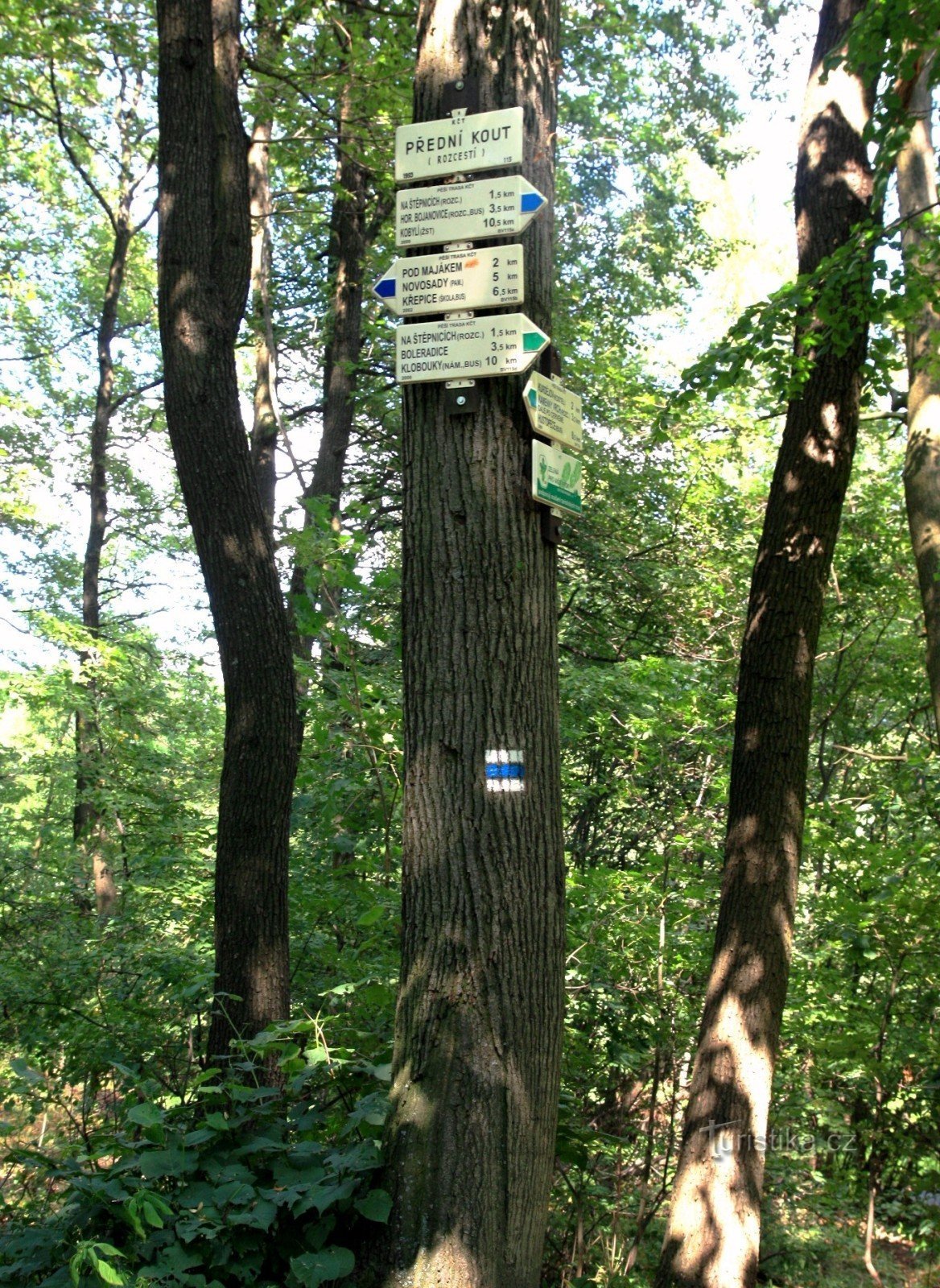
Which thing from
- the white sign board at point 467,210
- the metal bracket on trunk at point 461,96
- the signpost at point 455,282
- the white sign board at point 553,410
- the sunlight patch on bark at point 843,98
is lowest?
the white sign board at point 553,410

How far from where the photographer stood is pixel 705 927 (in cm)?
677

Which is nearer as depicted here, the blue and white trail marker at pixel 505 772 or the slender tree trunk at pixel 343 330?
the blue and white trail marker at pixel 505 772

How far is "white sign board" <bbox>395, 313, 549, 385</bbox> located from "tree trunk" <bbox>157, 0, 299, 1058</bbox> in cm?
241

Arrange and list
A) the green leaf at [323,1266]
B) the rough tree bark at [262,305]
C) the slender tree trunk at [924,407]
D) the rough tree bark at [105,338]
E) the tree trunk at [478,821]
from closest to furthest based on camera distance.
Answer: the green leaf at [323,1266]
the tree trunk at [478,821]
the slender tree trunk at [924,407]
the rough tree bark at [262,305]
the rough tree bark at [105,338]

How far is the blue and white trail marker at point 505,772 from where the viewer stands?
110 inches

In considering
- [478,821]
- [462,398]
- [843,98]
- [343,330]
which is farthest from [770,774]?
[343,330]

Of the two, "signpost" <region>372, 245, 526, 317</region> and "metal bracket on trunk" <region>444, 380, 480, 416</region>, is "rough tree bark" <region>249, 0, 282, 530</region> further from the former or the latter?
"metal bracket on trunk" <region>444, 380, 480, 416</region>

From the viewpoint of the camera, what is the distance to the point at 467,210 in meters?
3.03

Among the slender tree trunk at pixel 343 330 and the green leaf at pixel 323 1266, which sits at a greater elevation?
the slender tree trunk at pixel 343 330

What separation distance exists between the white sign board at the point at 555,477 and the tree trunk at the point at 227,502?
7.99 ft

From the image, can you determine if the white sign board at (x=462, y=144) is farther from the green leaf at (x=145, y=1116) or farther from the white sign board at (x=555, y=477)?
the green leaf at (x=145, y=1116)

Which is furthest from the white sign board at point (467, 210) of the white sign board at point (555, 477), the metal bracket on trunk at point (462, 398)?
the white sign board at point (555, 477)

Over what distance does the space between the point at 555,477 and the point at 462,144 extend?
0.94 metres

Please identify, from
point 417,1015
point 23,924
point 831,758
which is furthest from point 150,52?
point 831,758
